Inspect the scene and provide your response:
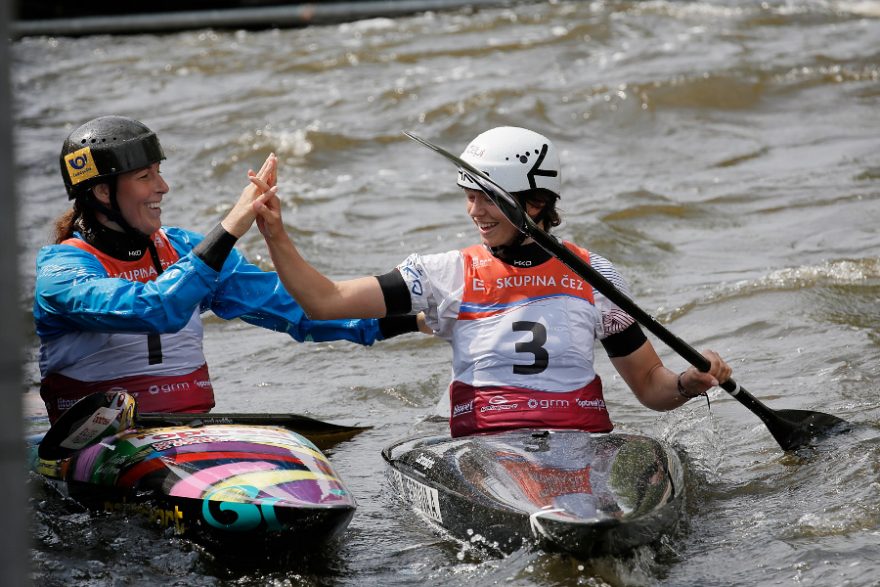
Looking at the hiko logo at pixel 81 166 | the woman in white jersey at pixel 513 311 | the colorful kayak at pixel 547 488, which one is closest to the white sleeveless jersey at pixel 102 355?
the hiko logo at pixel 81 166

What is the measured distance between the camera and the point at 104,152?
4.96m

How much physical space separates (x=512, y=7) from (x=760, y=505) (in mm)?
→ 17072

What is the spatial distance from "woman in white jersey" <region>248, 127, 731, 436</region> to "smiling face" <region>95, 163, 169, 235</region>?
0.99m

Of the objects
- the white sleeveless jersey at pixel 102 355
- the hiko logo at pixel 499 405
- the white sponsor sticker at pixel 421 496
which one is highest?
the white sleeveless jersey at pixel 102 355

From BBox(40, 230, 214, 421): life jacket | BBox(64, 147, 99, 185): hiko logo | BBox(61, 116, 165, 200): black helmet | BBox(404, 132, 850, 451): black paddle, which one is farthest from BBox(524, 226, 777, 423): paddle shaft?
BBox(64, 147, 99, 185): hiko logo

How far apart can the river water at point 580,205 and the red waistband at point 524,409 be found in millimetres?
483

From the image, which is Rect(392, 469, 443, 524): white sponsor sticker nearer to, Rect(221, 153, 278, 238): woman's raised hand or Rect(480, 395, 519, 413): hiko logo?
Rect(480, 395, 519, 413): hiko logo

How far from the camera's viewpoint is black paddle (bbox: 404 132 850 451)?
184 inches

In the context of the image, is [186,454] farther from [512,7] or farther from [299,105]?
[512,7]

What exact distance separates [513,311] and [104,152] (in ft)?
5.91

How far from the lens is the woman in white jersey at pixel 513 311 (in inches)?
191

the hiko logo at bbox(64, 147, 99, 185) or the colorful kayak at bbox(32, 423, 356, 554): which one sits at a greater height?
the hiko logo at bbox(64, 147, 99, 185)

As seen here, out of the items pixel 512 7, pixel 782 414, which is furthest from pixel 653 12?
pixel 782 414

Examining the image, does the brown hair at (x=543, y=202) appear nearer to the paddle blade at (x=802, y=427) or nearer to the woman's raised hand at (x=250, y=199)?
the woman's raised hand at (x=250, y=199)
